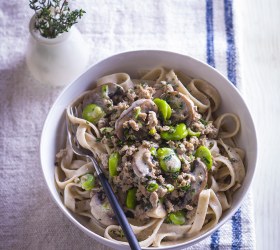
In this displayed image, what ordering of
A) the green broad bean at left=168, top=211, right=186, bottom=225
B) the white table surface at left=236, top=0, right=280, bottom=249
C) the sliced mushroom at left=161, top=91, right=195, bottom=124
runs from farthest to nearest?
the white table surface at left=236, top=0, right=280, bottom=249 → the sliced mushroom at left=161, top=91, right=195, bottom=124 → the green broad bean at left=168, top=211, right=186, bottom=225

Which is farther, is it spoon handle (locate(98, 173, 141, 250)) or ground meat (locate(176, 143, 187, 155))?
ground meat (locate(176, 143, 187, 155))

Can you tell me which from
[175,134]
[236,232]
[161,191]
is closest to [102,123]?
[175,134]

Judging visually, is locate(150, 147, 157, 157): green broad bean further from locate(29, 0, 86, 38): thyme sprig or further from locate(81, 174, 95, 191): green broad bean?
locate(29, 0, 86, 38): thyme sprig

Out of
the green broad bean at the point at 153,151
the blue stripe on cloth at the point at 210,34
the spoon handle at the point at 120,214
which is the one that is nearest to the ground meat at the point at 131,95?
the green broad bean at the point at 153,151

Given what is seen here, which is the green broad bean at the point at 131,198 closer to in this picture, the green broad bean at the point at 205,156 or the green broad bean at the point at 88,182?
the green broad bean at the point at 88,182

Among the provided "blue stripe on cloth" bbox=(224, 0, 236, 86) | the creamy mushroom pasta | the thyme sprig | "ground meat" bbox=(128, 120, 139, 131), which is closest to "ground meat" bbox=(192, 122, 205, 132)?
the creamy mushroom pasta

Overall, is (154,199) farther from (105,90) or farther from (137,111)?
(105,90)

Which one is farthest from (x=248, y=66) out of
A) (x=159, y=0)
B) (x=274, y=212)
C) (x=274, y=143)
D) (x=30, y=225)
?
(x=30, y=225)
